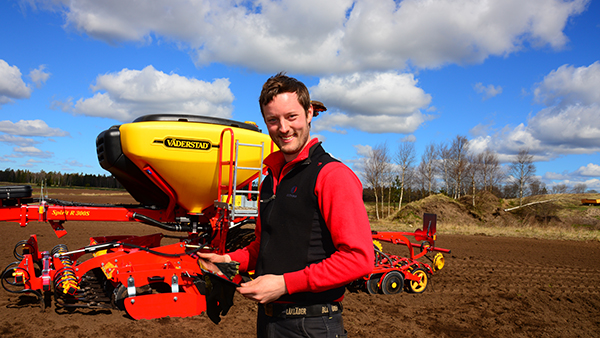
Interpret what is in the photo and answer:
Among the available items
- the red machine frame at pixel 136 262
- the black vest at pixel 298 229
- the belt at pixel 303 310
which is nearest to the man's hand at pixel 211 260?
the black vest at pixel 298 229

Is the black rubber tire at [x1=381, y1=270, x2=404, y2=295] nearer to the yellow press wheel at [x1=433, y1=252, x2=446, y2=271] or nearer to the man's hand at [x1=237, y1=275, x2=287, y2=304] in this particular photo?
the yellow press wheel at [x1=433, y1=252, x2=446, y2=271]

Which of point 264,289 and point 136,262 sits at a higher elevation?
point 264,289

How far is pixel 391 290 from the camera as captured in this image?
6922 millimetres

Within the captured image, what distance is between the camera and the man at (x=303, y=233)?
1516mm

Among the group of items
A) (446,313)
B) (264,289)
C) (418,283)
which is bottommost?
(446,313)

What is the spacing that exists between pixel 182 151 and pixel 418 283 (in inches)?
196

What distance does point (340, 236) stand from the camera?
1.52m

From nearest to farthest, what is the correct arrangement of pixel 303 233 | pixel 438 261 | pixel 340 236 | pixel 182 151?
1. pixel 340 236
2. pixel 303 233
3. pixel 182 151
4. pixel 438 261

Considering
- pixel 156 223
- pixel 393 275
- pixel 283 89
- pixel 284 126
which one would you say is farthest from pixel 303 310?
pixel 393 275

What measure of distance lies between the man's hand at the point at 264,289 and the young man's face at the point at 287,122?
624 millimetres

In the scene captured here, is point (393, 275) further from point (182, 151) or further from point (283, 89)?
point (283, 89)

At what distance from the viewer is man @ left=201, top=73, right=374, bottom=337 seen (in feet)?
4.97

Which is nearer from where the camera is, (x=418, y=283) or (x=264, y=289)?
(x=264, y=289)

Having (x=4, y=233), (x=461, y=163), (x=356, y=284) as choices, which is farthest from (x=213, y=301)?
(x=461, y=163)
